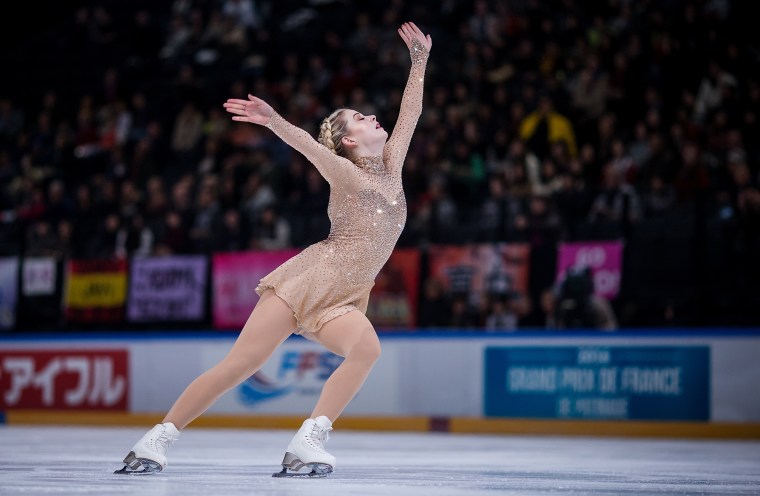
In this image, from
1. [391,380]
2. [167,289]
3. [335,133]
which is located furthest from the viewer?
[167,289]

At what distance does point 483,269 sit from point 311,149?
5.34 meters

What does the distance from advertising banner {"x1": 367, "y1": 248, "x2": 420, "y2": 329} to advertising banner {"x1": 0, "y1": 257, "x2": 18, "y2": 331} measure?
148 inches

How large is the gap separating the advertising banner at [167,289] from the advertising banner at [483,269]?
2330 millimetres

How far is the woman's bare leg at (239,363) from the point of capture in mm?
4250

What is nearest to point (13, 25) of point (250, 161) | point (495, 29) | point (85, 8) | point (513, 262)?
point (85, 8)

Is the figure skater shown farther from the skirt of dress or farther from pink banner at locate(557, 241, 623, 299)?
pink banner at locate(557, 241, 623, 299)

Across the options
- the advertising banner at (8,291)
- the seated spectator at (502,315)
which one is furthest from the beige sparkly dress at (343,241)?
the advertising banner at (8,291)

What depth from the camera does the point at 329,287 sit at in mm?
4375

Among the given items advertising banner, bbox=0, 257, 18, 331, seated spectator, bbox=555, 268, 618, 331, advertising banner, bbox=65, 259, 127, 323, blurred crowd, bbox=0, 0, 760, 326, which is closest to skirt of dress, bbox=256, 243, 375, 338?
seated spectator, bbox=555, 268, 618, 331

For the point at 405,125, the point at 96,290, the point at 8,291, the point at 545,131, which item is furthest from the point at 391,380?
the point at 405,125

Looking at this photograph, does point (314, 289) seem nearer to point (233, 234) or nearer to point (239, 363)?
point (239, 363)

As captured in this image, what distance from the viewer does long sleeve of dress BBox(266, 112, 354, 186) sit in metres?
4.32

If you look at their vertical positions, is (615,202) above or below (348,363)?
above

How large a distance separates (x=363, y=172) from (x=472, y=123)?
22.7 feet
